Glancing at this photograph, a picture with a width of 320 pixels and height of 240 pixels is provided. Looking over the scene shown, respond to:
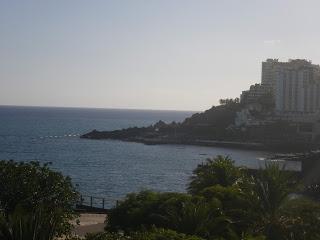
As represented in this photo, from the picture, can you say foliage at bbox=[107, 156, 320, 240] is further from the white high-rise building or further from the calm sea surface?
the white high-rise building

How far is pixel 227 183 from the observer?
25.9 metres

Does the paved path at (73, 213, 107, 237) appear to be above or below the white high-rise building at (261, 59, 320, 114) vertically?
below

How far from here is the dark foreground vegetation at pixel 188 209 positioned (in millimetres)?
15609

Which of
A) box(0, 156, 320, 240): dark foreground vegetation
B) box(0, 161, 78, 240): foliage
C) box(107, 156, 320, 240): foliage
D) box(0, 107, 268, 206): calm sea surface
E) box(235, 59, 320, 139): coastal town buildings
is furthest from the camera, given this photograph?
box(235, 59, 320, 139): coastal town buildings

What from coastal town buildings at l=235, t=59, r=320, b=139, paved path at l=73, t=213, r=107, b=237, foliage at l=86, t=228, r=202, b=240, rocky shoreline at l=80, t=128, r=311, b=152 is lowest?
rocky shoreline at l=80, t=128, r=311, b=152

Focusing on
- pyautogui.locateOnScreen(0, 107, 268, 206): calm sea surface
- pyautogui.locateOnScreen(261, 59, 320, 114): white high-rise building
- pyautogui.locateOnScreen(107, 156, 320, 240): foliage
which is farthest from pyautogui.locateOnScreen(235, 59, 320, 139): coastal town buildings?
pyautogui.locateOnScreen(107, 156, 320, 240): foliage

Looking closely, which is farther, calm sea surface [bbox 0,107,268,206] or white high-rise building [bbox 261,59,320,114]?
white high-rise building [bbox 261,59,320,114]

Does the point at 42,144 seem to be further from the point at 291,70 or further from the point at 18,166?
the point at 18,166

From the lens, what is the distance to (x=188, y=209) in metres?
16.1

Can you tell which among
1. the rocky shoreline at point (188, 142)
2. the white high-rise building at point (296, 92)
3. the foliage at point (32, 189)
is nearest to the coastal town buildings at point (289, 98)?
the white high-rise building at point (296, 92)

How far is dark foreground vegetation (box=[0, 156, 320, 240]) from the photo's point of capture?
15609 mm

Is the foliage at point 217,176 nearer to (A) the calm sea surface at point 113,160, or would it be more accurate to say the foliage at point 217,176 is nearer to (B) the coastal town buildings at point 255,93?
(A) the calm sea surface at point 113,160

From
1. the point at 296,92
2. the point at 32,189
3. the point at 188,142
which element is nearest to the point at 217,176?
the point at 32,189

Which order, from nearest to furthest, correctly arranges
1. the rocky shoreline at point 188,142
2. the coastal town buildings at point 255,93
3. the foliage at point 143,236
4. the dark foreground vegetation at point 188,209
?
the foliage at point 143,236 < the dark foreground vegetation at point 188,209 < the rocky shoreline at point 188,142 < the coastal town buildings at point 255,93
